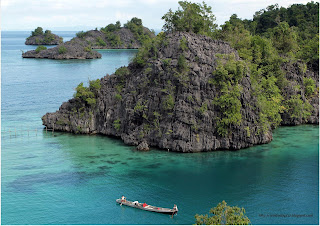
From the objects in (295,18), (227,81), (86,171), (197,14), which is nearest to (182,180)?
(86,171)

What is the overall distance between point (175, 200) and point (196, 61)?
2797 cm

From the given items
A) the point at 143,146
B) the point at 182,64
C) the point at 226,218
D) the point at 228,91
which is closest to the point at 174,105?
the point at 182,64

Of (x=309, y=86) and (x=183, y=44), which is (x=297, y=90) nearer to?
(x=309, y=86)

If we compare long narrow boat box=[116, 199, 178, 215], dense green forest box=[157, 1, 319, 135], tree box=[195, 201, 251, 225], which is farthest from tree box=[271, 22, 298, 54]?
tree box=[195, 201, 251, 225]

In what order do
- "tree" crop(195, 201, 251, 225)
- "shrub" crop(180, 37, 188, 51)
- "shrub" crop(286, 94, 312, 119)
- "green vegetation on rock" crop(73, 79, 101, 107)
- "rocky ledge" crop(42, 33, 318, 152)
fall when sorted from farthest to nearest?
"shrub" crop(286, 94, 312, 119) < "green vegetation on rock" crop(73, 79, 101, 107) < "shrub" crop(180, 37, 188, 51) < "rocky ledge" crop(42, 33, 318, 152) < "tree" crop(195, 201, 251, 225)

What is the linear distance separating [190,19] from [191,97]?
19.1 meters

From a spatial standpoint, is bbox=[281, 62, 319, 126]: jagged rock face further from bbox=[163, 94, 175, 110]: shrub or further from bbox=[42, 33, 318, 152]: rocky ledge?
bbox=[163, 94, 175, 110]: shrub

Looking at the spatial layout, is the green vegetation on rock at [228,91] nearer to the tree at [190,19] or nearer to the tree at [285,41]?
the tree at [190,19]

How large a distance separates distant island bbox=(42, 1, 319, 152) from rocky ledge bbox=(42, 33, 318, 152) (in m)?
0.16

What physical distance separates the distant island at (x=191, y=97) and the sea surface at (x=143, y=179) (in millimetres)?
2335

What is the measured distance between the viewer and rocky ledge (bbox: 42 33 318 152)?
68438 millimetres

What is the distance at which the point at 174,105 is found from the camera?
6988cm

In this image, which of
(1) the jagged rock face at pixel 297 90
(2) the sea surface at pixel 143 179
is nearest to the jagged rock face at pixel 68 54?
(2) the sea surface at pixel 143 179

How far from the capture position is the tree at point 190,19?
267ft
